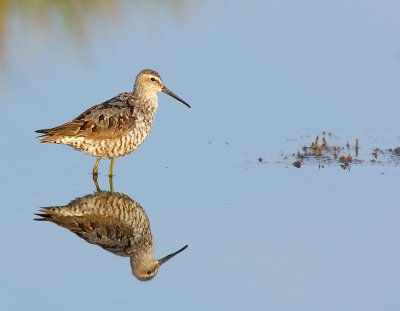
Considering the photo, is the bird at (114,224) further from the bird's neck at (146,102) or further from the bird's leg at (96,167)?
the bird's neck at (146,102)

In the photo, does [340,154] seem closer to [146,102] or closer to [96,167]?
[146,102]

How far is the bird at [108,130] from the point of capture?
16.1m

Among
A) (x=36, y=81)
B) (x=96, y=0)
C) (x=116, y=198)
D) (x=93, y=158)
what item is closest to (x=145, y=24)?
(x=96, y=0)

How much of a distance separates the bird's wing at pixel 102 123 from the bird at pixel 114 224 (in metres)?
1.16

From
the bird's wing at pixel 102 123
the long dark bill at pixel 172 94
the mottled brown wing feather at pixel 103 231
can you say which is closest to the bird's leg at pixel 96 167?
the bird's wing at pixel 102 123

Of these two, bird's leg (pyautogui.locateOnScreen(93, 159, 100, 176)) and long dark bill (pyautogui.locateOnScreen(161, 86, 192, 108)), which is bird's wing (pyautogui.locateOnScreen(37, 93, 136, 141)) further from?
long dark bill (pyautogui.locateOnScreen(161, 86, 192, 108))

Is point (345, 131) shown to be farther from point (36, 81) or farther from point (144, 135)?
point (36, 81)

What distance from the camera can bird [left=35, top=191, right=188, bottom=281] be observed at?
13.1 meters

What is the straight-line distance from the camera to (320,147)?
54.1ft

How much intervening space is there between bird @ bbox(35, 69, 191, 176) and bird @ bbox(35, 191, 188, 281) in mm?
1103

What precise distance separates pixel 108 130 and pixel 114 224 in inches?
92.8

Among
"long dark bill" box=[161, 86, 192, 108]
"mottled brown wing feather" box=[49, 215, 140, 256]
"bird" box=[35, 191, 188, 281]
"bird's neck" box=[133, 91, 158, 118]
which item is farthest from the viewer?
"long dark bill" box=[161, 86, 192, 108]

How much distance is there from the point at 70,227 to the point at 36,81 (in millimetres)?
5452

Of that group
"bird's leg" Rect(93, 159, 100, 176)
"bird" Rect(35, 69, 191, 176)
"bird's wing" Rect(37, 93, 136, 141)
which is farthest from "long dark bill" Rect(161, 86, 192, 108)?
"bird's leg" Rect(93, 159, 100, 176)
